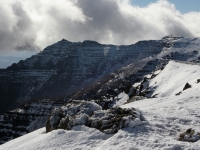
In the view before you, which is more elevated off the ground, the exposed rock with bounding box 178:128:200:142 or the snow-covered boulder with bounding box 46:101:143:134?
the snow-covered boulder with bounding box 46:101:143:134

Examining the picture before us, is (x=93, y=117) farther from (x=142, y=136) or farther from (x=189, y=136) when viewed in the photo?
(x=189, y=136)

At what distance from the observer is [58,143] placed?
96.7ft

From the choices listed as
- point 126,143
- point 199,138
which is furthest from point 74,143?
point 199,138

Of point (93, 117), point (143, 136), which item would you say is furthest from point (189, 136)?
point (93, 117)

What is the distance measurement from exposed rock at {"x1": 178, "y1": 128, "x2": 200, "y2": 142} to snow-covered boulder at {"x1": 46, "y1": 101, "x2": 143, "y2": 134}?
4.30 metres

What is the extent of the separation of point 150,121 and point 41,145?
36.4ft

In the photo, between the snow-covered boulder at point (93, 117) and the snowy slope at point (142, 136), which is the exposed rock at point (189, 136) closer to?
the snowy slope at point (142, 136)

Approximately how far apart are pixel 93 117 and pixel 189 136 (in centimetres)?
1100

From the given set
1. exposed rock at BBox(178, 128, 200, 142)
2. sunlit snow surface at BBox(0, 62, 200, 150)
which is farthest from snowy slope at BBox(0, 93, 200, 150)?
exposed rock at BBox(178, 128, 200, 142)

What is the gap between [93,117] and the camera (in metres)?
34.1

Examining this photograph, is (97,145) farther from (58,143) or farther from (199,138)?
(199,138)

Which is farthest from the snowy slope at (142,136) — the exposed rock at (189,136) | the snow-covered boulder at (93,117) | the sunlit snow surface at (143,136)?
the snow-covered boulder at (93,117)

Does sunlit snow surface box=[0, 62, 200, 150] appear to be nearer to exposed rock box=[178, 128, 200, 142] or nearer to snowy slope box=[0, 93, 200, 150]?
snowy slope box=[0, 93, 200, 150]

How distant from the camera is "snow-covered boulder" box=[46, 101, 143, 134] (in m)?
30.5
